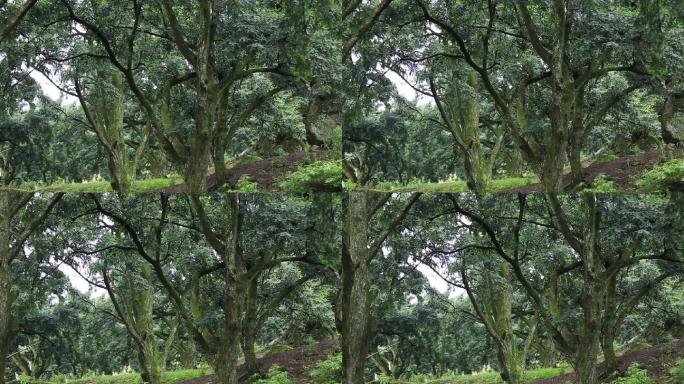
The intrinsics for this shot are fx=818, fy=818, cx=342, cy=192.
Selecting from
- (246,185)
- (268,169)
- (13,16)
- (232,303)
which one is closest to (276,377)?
(232,303)

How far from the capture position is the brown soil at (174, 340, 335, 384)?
773 centimetres

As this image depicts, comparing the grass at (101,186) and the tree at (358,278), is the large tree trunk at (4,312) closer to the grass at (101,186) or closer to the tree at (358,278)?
the grass at (101,186)

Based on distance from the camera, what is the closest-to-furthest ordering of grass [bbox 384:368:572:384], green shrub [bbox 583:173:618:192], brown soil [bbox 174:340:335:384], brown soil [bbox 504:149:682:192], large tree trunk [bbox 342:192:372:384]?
brown soil [bbox 504:149:682:192] < green shrub [bbox 583:173:618:192] < grass [bbox 384:368:572:384] < large tree trunk [bbox 342:192:372:384] < brown soil [bbox 174:340:335:384]

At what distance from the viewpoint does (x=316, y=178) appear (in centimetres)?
759

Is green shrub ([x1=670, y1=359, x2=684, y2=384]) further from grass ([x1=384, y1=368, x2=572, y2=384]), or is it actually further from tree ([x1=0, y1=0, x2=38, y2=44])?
tree ([x1=0, y1=0, x2=38, y2=44])

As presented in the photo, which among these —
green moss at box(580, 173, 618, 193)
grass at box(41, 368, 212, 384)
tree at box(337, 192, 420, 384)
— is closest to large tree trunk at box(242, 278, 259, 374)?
grass at box(41, 368, 212, 384)

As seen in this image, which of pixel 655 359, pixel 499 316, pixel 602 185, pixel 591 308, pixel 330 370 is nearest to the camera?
pixel 602 185

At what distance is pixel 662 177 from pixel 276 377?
156 inches

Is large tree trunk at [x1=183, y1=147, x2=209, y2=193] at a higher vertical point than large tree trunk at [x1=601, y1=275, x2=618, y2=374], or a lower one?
higher

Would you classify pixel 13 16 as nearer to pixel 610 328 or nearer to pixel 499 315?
pixel 499 315

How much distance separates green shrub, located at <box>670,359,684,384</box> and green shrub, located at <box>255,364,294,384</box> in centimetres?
348

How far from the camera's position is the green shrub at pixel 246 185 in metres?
7.52

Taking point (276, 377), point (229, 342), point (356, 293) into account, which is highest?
point (356, 293)

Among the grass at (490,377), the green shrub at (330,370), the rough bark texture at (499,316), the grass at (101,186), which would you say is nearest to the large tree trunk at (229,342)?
the green shrub at (330,370)
